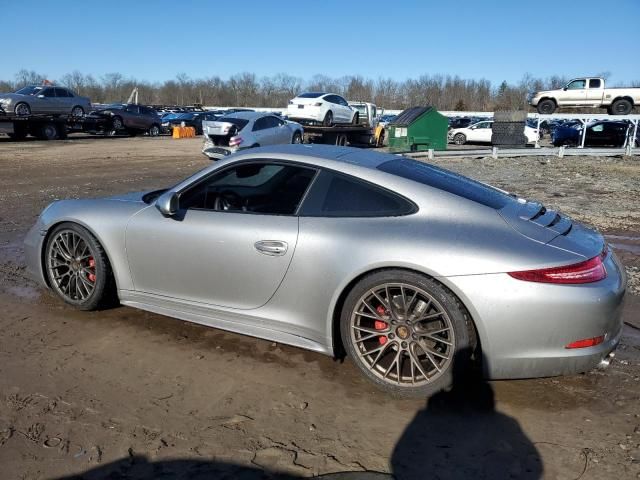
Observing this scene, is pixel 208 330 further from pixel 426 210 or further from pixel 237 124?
pixel 237 124

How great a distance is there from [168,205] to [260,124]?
14.8 meters

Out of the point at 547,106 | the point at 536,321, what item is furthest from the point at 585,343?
the point at 547,106

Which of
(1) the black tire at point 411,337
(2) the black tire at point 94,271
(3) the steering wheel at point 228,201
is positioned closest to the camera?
(1) the black tire at point 411,337

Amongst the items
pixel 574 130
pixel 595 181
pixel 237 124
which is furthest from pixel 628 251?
pixel 574 130

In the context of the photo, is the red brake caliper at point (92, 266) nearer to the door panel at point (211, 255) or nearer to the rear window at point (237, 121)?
the door panel at point (211, 255)

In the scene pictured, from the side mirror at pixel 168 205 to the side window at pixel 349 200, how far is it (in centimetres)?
95

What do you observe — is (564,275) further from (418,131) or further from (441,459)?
(418,131)

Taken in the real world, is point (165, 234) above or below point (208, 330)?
above

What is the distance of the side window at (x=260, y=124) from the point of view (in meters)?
17.5

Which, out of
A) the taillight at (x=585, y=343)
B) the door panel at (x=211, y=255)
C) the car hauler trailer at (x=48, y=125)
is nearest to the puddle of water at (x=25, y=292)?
the door panel at (x=211, y=255)

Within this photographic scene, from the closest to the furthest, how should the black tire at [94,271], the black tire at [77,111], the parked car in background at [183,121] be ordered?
the black tire at [94,271] < the black tire at [77,111] < the parked car in background at [183,121]

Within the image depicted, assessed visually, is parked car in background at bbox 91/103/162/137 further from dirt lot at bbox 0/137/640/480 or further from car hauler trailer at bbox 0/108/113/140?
dirt lot at bbox 0/137/640/480

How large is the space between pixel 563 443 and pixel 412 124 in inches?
815

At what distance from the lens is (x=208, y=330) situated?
12.8 ft
